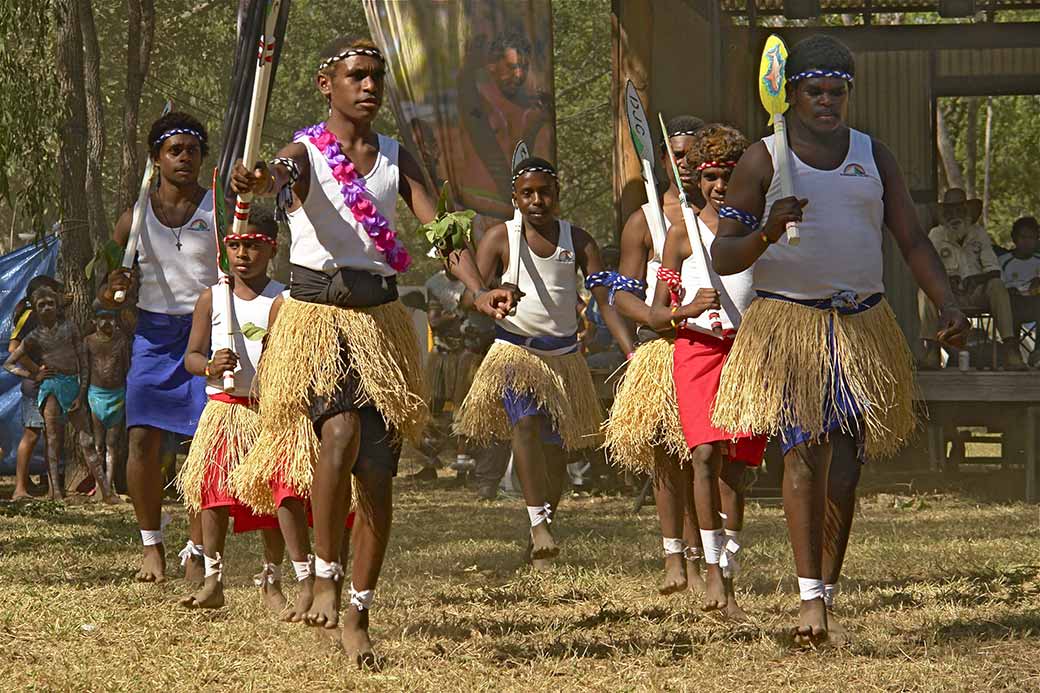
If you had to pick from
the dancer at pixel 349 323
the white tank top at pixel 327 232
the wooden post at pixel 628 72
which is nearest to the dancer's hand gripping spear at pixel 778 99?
the dancer at pixel 349 323

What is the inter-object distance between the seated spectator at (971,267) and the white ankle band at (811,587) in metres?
8.03

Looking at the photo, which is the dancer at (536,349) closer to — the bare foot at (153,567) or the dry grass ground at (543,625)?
the dry grass ground at (543,625)

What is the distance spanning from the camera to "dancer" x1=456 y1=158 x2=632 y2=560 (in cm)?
803

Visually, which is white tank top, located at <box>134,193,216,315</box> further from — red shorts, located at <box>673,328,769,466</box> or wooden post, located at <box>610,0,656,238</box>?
wooden post, located at <box>610,0,656,238</box>

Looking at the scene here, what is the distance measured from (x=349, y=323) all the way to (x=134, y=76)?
459 inches

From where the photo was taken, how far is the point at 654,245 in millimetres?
7277

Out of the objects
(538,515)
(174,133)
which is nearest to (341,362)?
(174,133)

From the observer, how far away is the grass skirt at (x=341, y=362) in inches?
218

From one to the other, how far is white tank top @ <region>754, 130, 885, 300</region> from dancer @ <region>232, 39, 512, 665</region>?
969 mm

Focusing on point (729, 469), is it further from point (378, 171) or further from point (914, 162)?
point (914, 162)

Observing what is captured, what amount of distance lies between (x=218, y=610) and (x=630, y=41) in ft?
24.1

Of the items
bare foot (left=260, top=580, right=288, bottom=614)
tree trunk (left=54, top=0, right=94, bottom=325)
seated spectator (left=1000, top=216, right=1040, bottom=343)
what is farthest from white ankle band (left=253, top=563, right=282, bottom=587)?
seated spectator (left=1000, top=216, right=1040, bottom=343)

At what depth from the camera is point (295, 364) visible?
219 inches

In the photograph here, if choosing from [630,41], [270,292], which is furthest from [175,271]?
[630,41]
